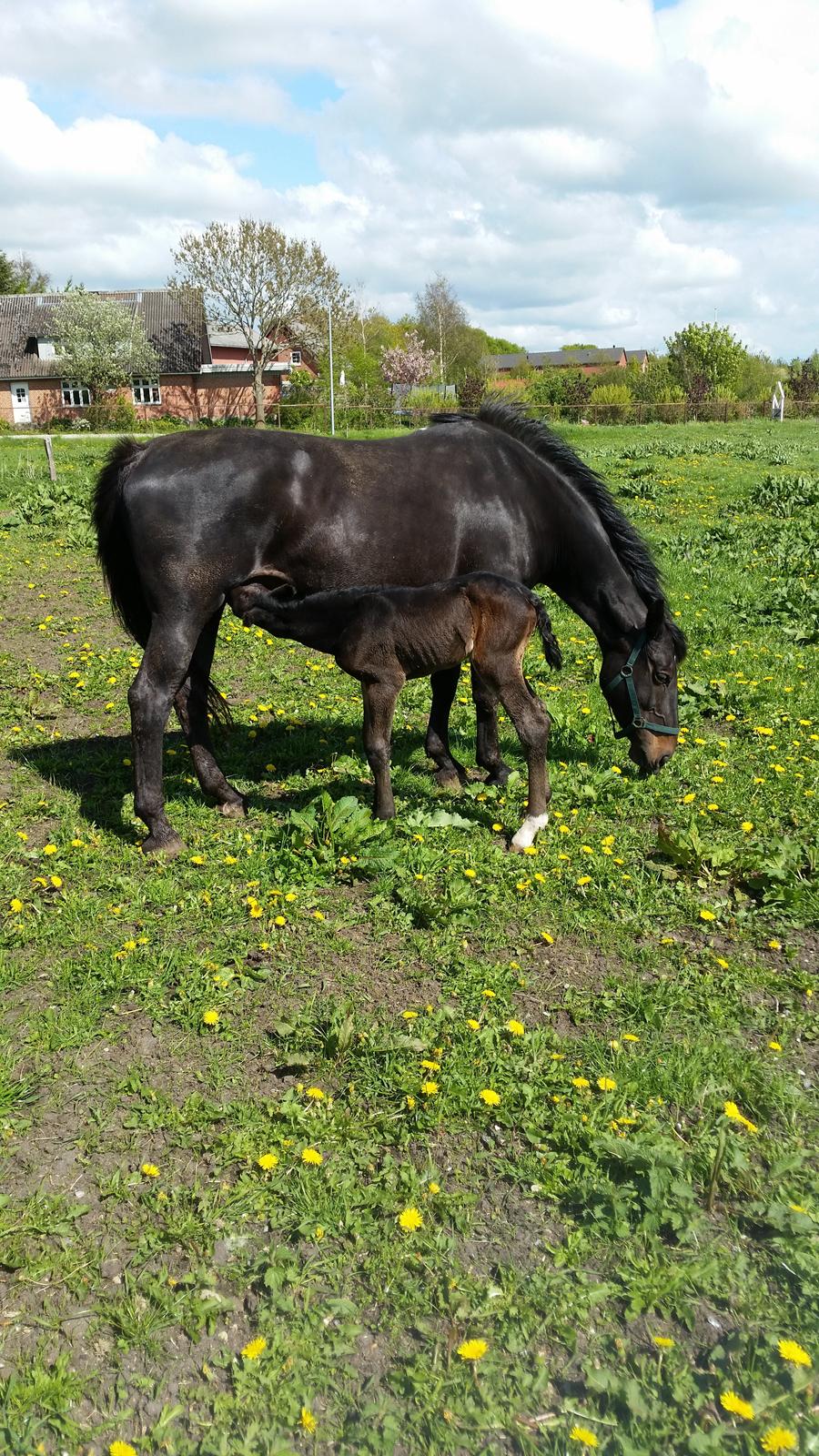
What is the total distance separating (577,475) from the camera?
256 inches

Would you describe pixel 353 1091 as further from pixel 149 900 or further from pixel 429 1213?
pixel 149 900

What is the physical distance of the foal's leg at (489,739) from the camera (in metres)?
6.30

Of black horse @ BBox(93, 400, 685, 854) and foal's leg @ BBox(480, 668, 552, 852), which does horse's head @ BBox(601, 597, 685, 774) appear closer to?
black horse @ BBox(93, 400, 685, 854)

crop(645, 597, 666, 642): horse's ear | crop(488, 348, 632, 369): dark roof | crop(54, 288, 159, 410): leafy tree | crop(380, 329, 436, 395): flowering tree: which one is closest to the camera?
crop(645, 597, 666, 642): horse's ear

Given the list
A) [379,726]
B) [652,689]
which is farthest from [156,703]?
[652,689]

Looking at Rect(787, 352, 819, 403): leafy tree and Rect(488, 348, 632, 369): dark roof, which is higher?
Rect(488, 348, 632, 369): dark roof

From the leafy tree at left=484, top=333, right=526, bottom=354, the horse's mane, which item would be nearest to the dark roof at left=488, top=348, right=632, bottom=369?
the leafy tree at left=484, top=333, right=526, bottom=354

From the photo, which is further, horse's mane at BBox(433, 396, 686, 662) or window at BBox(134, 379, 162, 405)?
window at BBox(134, 379, 162, 405)

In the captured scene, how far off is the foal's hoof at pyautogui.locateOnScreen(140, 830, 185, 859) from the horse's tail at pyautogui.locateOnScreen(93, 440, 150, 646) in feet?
4.03

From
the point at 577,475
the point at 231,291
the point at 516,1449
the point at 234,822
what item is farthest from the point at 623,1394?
the point at 231,291

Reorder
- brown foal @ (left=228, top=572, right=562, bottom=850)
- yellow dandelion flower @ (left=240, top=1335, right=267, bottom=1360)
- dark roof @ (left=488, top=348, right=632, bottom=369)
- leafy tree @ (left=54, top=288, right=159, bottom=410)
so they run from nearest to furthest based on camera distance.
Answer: yellow dandelion flower @ (left=240, top=1335, right=267, bottom=1360) → brown foal @ (left=228, top=572, right=562, bottom=850) → leafy tree @ (left=54, top=288, right=159, bottom=410) → dark roof @ (left=488, top=348, right=632, bottom=369)

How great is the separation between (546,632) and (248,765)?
93.0 inches

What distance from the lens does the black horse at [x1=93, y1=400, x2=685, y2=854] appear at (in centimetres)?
548

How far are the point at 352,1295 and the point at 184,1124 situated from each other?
97cm
